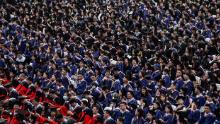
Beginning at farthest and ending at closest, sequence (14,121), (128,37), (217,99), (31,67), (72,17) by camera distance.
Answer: (72,17) < (128,37) < (31,67) < (217,99) < (14,121)

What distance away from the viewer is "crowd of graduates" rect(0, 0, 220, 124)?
56.1 ft

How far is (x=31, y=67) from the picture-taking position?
21.7 m

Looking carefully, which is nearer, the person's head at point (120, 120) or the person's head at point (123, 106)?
the person's head at point (120, 120)

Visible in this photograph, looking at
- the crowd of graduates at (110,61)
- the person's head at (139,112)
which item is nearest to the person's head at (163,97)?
the crowd of graduates at (110,61)

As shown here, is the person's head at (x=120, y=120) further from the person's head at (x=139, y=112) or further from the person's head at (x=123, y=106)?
the person's head at (x=139, y=112)

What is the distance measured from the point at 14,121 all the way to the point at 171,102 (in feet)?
16.1

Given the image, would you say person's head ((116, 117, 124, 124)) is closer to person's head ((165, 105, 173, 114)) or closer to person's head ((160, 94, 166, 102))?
person's head ((165, 105, 173, 114))

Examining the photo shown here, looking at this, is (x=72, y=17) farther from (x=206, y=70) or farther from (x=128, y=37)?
(x=206, y=70)

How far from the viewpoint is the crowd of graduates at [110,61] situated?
17.1 metres

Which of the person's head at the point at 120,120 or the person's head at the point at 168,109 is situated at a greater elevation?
the person's head at the point at 168,109

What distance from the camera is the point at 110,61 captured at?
21.8 m

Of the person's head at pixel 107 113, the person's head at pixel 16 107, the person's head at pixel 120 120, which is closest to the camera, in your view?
the person's head at pixel 120 120

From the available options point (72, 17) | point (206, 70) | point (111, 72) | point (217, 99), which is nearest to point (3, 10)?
point (72, 17)

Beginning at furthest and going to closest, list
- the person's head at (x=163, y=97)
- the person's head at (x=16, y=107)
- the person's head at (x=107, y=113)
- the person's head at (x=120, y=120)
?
the person's head at (x=163, y=97)
the person's head at (x=16, y=107)
the person's head at (x=107, y=113)
the person's head at (x=120, y=120)
